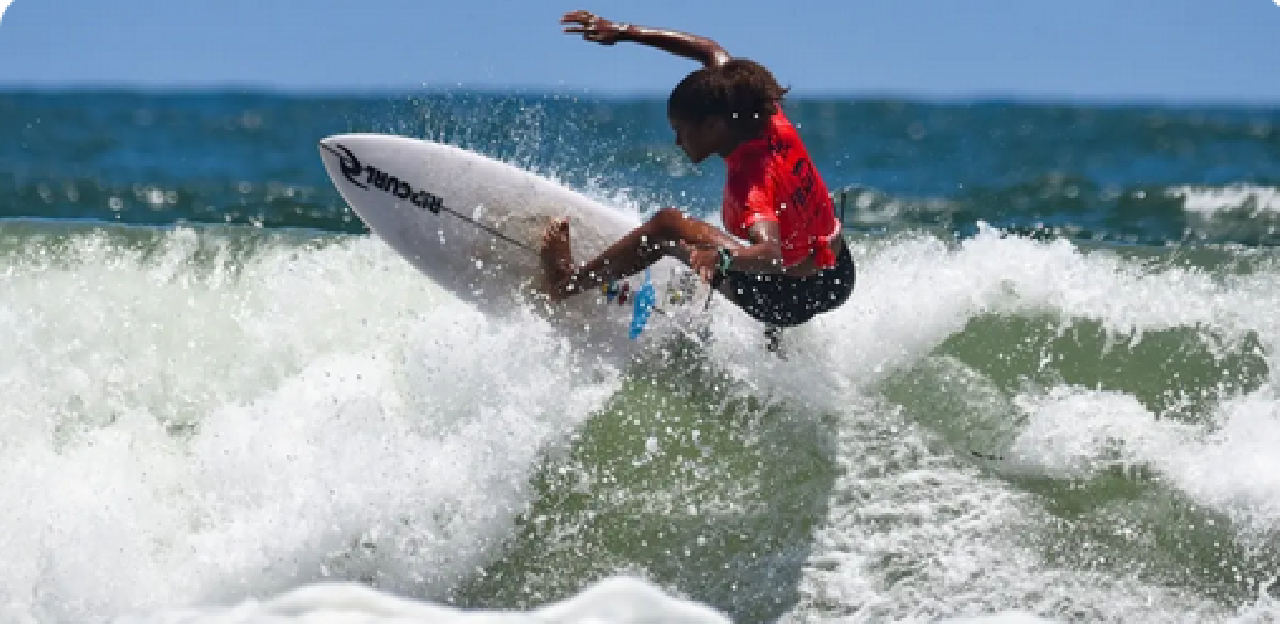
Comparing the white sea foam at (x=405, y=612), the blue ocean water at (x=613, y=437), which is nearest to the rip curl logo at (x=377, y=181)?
the blue ocean water at (x=613, y=437)

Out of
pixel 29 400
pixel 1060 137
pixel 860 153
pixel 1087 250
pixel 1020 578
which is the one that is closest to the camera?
pixel 1020 578

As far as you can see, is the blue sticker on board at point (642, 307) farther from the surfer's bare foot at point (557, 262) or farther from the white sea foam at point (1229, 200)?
the white sea foam at point (1229, 200)

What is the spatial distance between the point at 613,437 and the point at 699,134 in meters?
1.14

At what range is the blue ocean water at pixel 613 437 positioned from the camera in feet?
13.4

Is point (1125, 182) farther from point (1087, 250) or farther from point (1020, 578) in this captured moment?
point (1020, 578)

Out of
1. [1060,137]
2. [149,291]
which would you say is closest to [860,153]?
[1060,137]

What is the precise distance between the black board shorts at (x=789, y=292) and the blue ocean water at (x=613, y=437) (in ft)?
0.74

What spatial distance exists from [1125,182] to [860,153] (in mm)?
5951

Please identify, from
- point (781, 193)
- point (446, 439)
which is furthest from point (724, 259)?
point (446, 439)

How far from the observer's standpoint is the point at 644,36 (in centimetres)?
501

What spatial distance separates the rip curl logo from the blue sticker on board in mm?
946

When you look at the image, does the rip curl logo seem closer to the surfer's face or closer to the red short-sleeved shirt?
the surfer's face

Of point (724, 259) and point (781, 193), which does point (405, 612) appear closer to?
point (724, 259)

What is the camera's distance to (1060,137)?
21422 mm
